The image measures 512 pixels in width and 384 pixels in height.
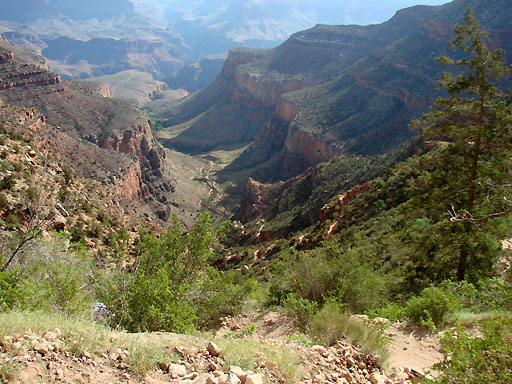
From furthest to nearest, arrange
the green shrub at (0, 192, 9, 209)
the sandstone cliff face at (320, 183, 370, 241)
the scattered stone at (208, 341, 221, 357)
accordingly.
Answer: the sandstone cliff face at (320, 183, 370, 241), the green shrub at (0, 192, 9, 209), the scattered stone at (208, 341, 221, 357)

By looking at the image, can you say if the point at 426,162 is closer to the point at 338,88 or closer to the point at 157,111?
the point at 338,88

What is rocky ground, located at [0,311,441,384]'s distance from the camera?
404 centimetres

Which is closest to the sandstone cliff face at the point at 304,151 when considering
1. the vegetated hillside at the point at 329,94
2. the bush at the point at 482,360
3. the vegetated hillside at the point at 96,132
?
the vegetated hillside at the point at 329,94

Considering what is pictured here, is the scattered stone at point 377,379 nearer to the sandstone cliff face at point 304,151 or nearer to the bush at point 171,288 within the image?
the bush at point 171,288

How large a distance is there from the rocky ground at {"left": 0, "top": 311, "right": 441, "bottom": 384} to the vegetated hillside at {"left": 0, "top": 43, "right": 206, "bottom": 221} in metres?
34.1

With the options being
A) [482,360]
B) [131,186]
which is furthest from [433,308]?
[131,186]

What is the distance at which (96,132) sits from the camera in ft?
165

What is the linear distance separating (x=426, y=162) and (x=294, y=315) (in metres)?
5.54

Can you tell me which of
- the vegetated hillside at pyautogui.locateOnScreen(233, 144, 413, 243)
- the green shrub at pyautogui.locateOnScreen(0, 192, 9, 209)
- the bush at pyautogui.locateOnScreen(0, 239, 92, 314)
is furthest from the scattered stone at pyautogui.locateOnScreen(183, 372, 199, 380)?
the vegetated hillside at pyautogui.locateOnScreen(233, 144, 413, 243)

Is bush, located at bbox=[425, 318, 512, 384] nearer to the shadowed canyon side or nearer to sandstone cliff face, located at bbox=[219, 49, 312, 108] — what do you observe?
the shadowed canyon side

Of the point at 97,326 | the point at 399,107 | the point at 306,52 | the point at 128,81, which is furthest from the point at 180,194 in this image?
the point at 128,81

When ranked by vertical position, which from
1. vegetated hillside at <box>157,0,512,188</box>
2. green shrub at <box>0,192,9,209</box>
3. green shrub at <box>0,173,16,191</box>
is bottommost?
green shrub at <box>0,192,9,209</box>

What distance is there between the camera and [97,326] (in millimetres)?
5086

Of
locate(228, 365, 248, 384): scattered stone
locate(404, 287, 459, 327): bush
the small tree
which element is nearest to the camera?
locate(228, 365, 248, 384): scattered stone
